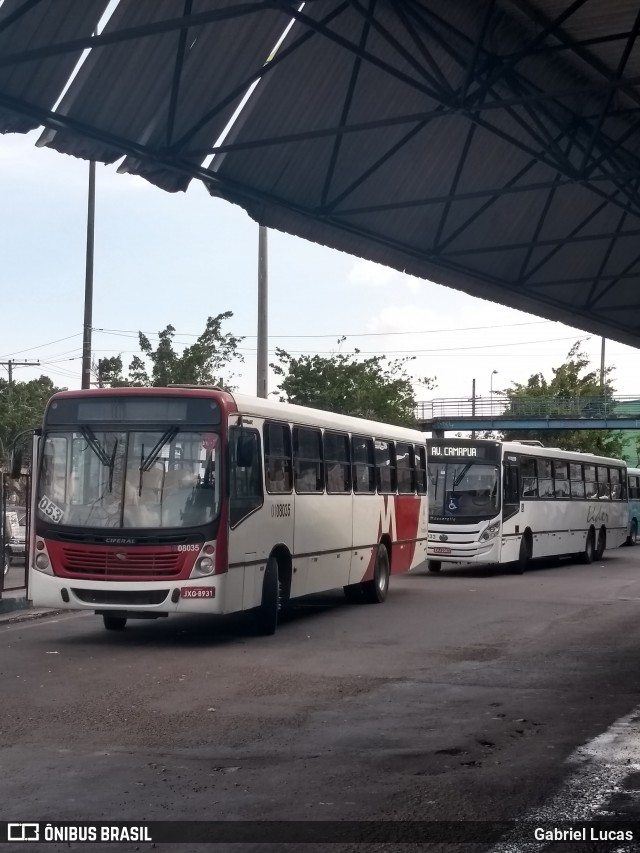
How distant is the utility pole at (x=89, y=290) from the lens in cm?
3136

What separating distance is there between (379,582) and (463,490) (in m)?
7.49

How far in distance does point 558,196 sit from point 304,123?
5109 mm

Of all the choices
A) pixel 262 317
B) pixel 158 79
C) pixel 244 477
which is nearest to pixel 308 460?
pixel 244 477

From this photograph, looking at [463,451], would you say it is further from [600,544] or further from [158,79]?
[158,79]

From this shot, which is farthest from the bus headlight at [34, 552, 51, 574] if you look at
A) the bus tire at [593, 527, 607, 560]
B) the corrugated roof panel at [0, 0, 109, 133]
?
the bus tire at [593, 527, 607, 560]

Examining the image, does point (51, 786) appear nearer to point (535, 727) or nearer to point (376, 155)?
point (535, 727)

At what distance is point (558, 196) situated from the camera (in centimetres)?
1803

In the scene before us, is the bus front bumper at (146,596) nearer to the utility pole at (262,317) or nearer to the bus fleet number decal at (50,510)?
the bus fleet number decal at (50,510)

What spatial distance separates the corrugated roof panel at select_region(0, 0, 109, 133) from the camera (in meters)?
11.1

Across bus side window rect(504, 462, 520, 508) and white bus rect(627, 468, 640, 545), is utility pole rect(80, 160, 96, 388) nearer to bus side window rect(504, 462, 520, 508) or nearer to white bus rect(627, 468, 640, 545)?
bus side window rect(504, 462, 520, 508)

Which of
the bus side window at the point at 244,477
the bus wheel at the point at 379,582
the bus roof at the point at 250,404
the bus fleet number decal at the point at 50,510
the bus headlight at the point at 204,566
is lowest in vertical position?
the bus wheel at the point at 379,582

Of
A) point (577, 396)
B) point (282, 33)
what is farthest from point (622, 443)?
point (282, 33)

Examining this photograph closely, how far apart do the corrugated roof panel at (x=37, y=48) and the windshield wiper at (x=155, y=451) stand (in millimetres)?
4058

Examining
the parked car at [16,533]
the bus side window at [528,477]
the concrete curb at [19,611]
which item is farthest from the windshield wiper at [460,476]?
the concrete curb at [19,611]
